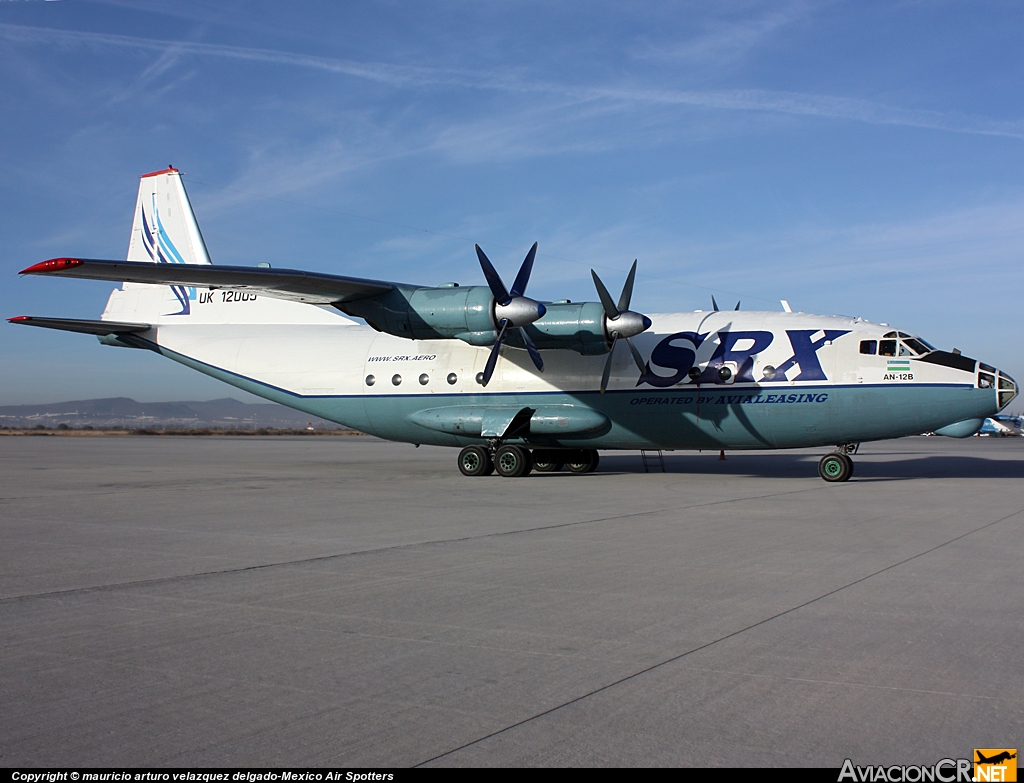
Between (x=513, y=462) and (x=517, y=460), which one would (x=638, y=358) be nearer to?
(x=517, y=460)

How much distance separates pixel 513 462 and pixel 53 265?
1137cm

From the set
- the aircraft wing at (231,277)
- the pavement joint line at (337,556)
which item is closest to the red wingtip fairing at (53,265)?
the aircraft wing at (231,277)

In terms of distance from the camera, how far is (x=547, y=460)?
78.3 feet

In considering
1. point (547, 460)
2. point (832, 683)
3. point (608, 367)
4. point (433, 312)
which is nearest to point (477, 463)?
point (547, 460)

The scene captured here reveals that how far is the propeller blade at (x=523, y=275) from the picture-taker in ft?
68.2

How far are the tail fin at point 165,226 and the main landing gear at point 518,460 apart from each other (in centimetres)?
1129

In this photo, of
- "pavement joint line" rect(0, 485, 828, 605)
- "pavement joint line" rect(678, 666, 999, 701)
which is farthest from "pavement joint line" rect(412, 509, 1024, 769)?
"pavement joint line" rect(0, 485, 828, 605)

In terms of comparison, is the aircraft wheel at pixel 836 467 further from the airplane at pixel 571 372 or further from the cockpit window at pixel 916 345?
the cockpit window at pixel 916 345

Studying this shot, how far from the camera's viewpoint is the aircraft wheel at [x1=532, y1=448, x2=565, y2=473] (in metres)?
23.8

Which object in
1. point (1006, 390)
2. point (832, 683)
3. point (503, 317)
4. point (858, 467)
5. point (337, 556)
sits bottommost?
point (337, 556)

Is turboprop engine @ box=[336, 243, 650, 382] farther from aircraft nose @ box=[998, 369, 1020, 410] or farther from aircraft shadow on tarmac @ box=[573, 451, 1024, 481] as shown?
aircraft nose @ box=[998, 369, 1020, 410]

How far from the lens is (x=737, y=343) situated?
20.5m

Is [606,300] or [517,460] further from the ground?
[606,300]

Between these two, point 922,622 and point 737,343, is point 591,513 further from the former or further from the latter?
point 737,343
